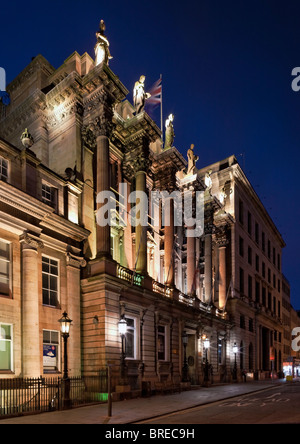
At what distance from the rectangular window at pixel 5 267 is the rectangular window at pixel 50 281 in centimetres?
254

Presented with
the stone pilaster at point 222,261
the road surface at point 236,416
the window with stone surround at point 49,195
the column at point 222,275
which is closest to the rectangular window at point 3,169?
the window with stone surround at point 49,195

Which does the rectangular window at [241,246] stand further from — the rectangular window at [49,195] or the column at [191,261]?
the rectangular window at [49,195]

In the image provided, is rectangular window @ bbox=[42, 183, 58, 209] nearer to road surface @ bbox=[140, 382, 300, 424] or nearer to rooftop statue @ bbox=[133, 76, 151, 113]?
rooftop statue @ bbox=[133, 76, 151, 113]

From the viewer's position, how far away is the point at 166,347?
30.6 metres

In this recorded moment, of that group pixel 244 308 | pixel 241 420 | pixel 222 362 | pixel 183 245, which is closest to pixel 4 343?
pixel 241 420

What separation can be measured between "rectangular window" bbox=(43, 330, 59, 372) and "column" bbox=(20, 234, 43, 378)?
0.80 meters

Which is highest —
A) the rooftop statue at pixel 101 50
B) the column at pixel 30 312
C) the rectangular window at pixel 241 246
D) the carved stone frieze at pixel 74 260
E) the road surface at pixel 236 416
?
the rooftop statue at pixel 101 50

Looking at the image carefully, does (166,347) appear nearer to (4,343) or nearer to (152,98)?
(4,343)

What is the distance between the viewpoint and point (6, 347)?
1891 cm

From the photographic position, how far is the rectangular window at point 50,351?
2105cm

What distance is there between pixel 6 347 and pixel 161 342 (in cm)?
1422

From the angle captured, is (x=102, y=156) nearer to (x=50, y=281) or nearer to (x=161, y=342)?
(x=50, y=281)

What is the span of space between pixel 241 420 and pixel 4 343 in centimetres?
1111

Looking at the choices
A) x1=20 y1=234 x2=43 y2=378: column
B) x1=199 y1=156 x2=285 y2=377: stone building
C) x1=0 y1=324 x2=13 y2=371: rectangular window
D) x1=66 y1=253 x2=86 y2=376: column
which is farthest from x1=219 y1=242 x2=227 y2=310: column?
x1=0 y1=324 x2=13 y2=371: rectangular window
